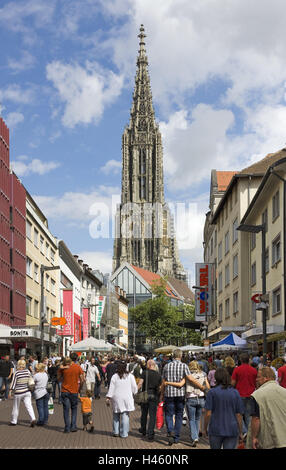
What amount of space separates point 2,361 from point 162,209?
121 m

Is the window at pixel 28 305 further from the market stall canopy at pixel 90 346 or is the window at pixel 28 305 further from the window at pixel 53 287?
the market stall canopy at pixel 90 346

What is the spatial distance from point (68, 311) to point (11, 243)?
21.9 m

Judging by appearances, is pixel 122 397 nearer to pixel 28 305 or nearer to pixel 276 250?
pixel 276 250

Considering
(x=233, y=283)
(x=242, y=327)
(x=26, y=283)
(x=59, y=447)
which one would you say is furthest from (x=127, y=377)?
(x=26, y=283)

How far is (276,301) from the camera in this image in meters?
33.9

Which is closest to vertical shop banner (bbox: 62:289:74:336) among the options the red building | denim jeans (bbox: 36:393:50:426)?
the red building

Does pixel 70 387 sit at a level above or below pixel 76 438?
above

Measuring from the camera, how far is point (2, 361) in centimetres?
2602

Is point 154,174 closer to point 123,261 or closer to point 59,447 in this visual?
point 123,261

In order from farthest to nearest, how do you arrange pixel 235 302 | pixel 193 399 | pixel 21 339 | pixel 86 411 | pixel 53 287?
pixel 53 287, pixel 235 302, pixel 21 339, pixel 86 411, pixel 193 399

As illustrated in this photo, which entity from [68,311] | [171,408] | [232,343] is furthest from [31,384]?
[68,311]

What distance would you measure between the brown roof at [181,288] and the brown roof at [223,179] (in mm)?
81997

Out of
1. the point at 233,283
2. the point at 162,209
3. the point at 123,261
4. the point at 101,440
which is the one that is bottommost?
the point at 101,440

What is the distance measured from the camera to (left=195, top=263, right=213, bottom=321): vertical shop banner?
206ft
